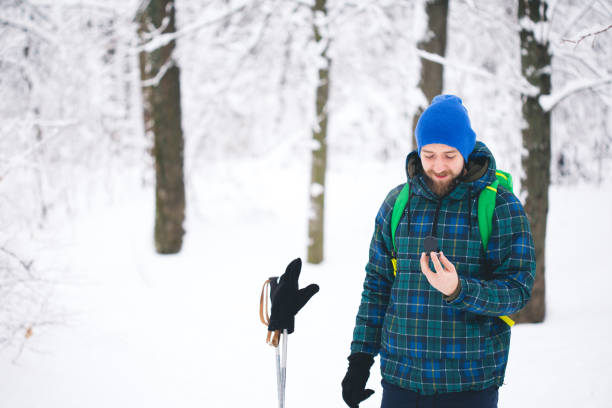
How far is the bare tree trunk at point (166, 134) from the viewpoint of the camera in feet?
24.6

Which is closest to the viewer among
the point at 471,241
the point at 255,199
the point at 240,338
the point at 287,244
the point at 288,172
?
the point at 471,241

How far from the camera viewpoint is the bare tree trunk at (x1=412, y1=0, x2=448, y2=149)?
6.18 metres

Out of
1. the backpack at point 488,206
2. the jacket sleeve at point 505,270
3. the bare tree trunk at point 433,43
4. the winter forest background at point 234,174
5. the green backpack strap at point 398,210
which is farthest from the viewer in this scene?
the bare tree trunk at point 433,43

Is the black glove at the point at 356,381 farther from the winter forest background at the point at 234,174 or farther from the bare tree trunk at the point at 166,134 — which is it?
the bare tree trunk at the point at 166,134

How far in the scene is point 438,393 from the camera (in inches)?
66.1

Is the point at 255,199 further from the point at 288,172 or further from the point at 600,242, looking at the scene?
the point at 600,242

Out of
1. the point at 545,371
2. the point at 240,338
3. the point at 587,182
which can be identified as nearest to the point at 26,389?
the point at 240,338

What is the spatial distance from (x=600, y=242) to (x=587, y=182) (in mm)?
3928

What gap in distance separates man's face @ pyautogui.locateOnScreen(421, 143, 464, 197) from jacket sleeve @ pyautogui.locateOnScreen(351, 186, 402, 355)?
0.22 metres

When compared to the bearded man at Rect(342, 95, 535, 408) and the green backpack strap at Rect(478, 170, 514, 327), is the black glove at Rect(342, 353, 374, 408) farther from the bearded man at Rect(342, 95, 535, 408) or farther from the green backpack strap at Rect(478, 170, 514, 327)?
the green backpack strap at Rect(478, 170, 514, 327)

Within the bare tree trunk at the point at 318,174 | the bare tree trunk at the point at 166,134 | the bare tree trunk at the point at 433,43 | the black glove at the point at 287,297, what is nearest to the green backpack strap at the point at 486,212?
the black glove at the point at 287,297

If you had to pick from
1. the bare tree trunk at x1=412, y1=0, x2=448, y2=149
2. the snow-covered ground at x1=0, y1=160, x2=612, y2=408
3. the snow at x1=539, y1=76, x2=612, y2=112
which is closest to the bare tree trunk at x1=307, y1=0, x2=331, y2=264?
the snow-covered ground at x1=0, y1=160, x2=612, y2=408

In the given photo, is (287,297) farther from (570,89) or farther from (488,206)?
(570,89)

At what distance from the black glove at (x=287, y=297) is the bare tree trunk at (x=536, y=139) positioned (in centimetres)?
334
